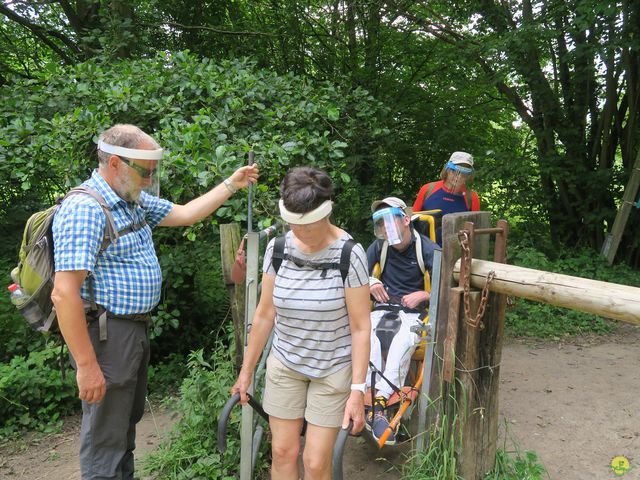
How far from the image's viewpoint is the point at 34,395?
4.45m

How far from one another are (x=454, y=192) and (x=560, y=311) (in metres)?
3.12

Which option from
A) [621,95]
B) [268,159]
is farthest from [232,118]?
[621,95]

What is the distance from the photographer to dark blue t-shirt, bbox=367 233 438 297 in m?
3.57

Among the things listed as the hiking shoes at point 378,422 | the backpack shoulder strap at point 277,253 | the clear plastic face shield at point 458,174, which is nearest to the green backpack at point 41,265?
the backpack shoulder strap at point 277,253

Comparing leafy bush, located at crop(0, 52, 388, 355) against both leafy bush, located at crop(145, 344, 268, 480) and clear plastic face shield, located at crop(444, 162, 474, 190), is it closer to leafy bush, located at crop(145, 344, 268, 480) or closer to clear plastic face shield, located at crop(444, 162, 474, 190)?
clear plastic face shield, located at crop(444, 162, 474, 190)

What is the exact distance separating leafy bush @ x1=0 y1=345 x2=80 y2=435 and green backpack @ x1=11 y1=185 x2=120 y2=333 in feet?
7.70

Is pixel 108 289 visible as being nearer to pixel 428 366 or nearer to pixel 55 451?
pixel 428 366

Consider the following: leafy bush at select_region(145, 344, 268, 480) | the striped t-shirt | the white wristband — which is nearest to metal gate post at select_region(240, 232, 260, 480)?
leafy bush at select_region(145, 344, 268, 480)

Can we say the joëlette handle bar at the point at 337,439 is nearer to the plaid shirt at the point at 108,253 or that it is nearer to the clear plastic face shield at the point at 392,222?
the plaid shirt at the point at 108,253

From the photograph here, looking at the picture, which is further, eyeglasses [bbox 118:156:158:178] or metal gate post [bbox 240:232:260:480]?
metal gate post [bbox 240:232:260:480]

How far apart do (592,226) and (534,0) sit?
359 cm

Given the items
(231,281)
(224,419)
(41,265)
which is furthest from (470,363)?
(41,265)

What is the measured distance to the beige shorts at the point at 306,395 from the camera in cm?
235

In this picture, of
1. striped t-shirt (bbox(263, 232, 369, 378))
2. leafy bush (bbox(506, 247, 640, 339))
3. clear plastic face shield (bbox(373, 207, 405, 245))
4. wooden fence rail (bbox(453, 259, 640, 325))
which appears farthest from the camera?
leafy bush (bbox(506, 247, 640, 339))
